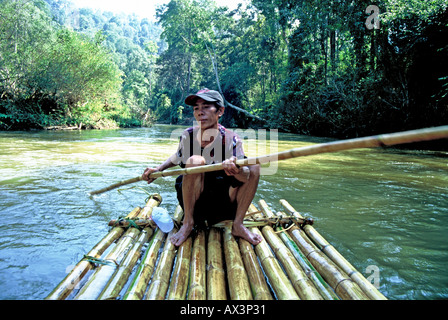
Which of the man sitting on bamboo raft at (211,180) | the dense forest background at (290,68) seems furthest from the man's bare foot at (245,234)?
the dense forest background at (290,68)

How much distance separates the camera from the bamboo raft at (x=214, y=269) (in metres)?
1.24

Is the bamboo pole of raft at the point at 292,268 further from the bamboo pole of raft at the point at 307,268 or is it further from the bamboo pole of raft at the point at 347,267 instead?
the bamboo pole of raft at the point at 347,267

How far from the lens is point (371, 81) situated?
9867 mm

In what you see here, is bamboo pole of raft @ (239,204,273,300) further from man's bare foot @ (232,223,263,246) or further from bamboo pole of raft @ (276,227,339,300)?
bamboo pole of raft @ (276,227,339,300)

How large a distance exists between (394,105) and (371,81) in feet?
3.96

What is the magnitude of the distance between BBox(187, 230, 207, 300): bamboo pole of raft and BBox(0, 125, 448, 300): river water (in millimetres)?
714

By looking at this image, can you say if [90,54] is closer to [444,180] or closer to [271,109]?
[271,109]

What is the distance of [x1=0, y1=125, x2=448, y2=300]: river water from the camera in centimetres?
160

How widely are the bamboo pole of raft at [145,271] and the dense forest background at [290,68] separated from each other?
7.66m

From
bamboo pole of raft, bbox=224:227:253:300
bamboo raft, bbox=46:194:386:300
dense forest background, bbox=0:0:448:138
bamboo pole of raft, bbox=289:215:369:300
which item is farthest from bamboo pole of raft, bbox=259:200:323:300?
dense forest background, bbox=0:0:448:138

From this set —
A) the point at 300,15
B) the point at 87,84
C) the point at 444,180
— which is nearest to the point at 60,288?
the point at 444,180

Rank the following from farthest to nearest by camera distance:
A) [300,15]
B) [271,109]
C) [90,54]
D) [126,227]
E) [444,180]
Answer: [271,109]
[90,54]
[300,15]
[444,180]
[126,227]

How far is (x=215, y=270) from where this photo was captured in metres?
1.45

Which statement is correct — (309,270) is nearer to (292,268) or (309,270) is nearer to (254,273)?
(292,268)
